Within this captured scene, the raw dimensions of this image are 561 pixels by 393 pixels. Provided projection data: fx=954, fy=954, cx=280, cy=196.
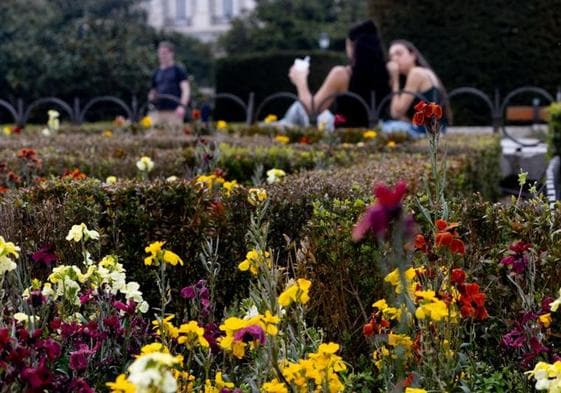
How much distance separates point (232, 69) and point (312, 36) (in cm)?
1103

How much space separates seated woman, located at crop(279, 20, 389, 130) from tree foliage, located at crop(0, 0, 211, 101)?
15.7 metres

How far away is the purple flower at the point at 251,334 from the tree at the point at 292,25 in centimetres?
3235

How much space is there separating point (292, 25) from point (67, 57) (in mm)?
11759

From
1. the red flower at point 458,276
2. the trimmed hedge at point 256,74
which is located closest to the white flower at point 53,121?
the red flower at point 458,276

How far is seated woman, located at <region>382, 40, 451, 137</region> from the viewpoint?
9.82 meters

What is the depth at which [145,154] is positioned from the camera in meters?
6.92

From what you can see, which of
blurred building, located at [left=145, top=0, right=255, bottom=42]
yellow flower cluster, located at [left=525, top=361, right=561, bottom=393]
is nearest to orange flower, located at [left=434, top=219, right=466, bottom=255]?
yellow flower cluster, located at [left=525, top=361, right=561, bottom=393]

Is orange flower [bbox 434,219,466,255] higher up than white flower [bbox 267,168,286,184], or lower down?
higher up

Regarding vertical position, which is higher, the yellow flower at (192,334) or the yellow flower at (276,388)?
the yellow flower at (192,334)

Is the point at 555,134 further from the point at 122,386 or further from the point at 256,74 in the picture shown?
the point at 256,74

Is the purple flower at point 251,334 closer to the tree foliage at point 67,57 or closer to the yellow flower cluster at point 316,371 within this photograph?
the yellow flower cluster at point 316,371

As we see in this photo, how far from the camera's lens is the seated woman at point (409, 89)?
387 inches

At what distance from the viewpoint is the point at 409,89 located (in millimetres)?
9984

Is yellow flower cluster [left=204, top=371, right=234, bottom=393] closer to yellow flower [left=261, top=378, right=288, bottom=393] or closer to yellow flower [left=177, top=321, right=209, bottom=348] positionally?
yellow flower [left=177, top=321, right=209, bottom=348]
